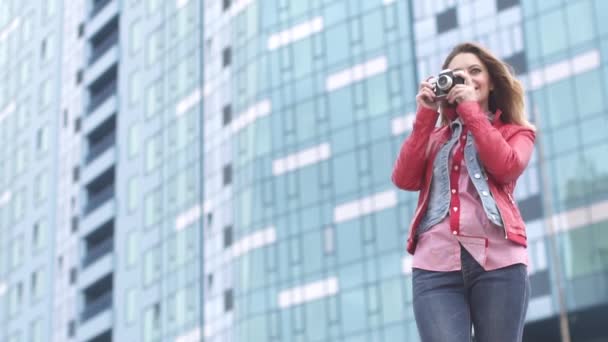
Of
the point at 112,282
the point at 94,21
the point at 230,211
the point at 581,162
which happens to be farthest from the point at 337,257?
the point at 94,21

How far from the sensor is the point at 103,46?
92.7m

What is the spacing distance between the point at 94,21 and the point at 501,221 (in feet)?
293

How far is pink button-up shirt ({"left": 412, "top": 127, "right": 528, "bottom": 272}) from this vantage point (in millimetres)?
6555

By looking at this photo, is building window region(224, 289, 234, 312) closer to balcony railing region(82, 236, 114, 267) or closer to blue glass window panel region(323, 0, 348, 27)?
balcony railing region(82, 236, 114, 267)

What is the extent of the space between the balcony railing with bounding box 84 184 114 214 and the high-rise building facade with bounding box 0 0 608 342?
196 mm

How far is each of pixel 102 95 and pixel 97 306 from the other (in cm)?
1450

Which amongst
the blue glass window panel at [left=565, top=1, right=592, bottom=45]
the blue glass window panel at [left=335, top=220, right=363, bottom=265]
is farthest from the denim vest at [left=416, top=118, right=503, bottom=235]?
the blue glass window panel at [left=335, top=220, right=363, bottom=265]

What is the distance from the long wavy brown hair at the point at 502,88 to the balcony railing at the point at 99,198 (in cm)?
8051

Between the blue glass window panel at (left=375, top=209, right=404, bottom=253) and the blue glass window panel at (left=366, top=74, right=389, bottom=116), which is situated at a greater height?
the blue glass window panel at (left=366, top=74, right=389, bottom=116)

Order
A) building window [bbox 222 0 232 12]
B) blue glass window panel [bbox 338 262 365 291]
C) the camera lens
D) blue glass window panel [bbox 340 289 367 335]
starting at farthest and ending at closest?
building window [bbox 222 0 232 12] < blue glass window panel [bbox 338 262 365 291] < blue glass window panel [bbox 340 289 367 335] < the camera lens

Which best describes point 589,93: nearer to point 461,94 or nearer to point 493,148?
point 461,94

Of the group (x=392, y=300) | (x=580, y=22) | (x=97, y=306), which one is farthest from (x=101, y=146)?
(x=580, y=22)

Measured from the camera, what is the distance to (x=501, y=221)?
6.64 m

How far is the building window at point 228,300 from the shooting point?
2854 inches
